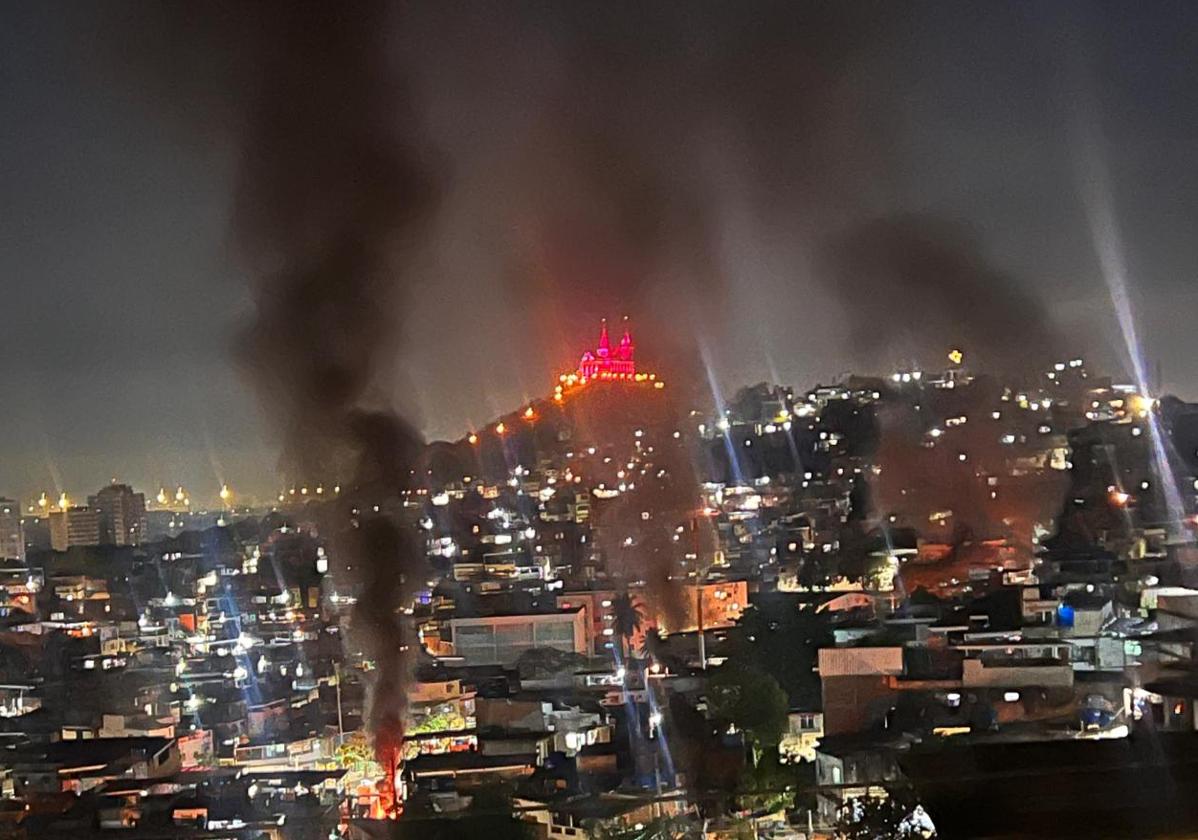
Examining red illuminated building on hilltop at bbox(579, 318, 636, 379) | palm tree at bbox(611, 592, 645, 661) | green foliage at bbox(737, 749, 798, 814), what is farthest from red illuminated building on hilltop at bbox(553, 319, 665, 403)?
green foliage at bbox(737, 749, 798, 814)

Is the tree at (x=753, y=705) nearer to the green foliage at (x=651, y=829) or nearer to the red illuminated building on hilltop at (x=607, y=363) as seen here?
the green foliage at (x=651, y=829)

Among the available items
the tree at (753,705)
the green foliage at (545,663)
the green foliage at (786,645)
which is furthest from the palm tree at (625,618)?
the tree at (753,705)

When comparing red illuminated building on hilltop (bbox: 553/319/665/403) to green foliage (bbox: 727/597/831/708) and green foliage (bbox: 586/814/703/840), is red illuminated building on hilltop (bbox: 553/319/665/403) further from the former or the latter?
green foliage (bbox: 586/814/703/840)

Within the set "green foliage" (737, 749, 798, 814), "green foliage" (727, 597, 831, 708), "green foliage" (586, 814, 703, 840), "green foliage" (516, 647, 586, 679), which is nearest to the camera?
"green foliage" (737, 749, 798, 814)

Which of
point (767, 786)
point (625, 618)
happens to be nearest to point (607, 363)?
point (625, 618)

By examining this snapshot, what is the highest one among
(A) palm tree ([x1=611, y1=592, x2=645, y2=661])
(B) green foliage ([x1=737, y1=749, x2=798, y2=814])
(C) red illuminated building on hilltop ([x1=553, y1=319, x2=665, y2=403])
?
(C) red illuminated building on hilltop ([x1=553, y1=319, x2=665, y2=403])

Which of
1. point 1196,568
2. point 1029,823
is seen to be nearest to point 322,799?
point 1029,823

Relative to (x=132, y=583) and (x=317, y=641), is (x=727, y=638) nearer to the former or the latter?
(x=317, y=641)
